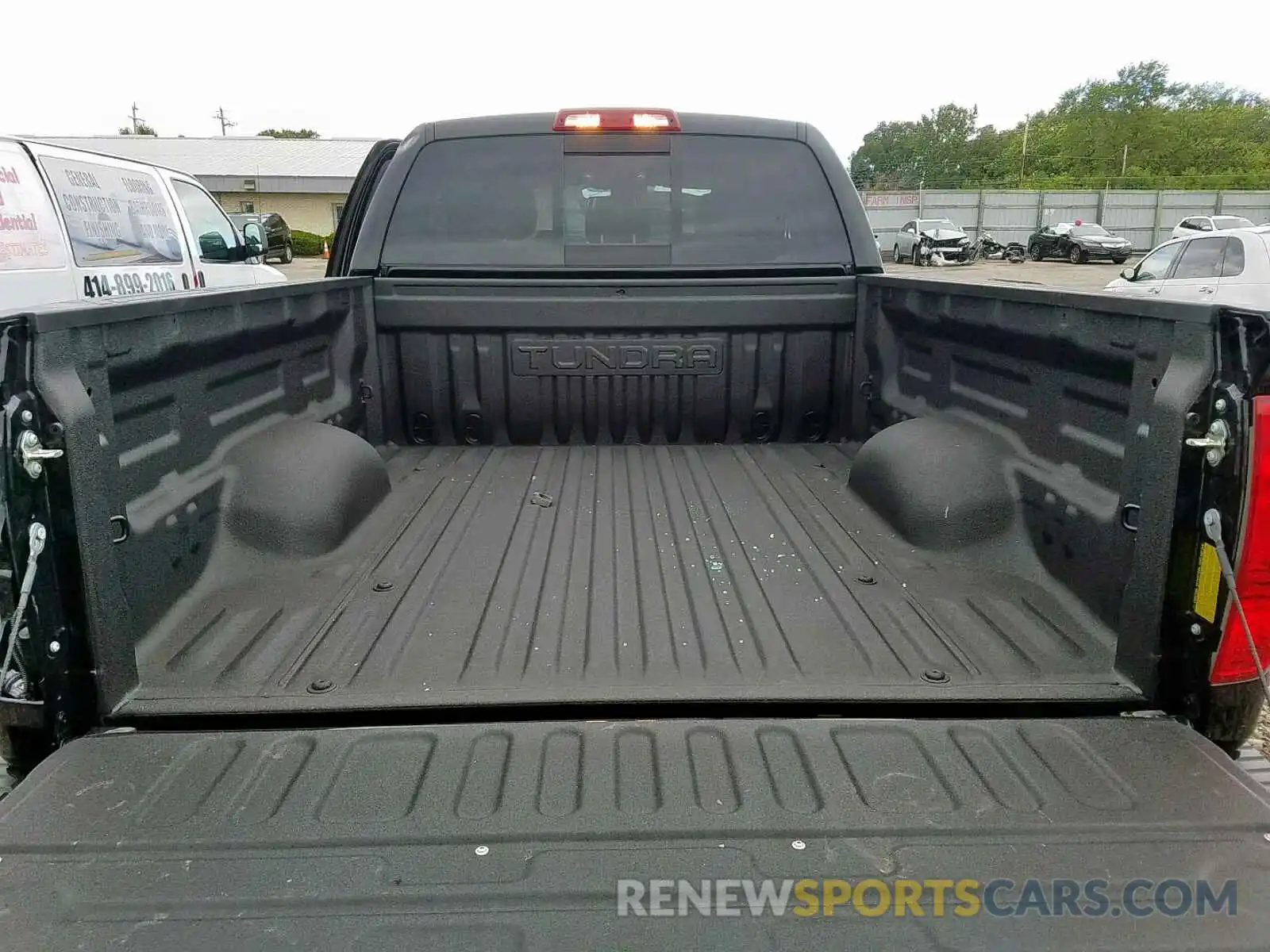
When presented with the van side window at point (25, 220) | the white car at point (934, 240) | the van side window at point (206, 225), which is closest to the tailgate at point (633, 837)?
the van side window at point (25, 220)

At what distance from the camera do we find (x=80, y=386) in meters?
1.68

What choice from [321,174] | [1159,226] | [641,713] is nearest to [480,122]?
[641,713]

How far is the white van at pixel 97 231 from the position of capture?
21.5 ft

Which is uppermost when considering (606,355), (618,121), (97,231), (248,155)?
(248,155)

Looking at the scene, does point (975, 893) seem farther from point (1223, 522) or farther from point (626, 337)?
point (626, 337)

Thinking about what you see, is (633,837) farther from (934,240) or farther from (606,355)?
(934,240)

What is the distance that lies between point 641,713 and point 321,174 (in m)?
42.3

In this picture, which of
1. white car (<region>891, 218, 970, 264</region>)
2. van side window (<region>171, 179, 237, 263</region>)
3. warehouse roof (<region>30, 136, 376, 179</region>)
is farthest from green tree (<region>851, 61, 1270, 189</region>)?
van side window (<region>171, 179, 237, 263</region>)

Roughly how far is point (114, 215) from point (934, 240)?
96.9ft

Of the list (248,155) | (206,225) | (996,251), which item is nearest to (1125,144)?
(996,251)

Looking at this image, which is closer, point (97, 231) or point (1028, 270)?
point (97, 231)

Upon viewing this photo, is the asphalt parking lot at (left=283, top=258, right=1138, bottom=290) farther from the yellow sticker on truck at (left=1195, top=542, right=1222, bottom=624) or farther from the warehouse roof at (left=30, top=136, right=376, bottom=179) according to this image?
the yellow sticker on truck at (left=1195, top=542, right=1222, bottom=624)

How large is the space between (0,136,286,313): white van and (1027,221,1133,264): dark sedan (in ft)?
104

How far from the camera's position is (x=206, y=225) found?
1014 cm
